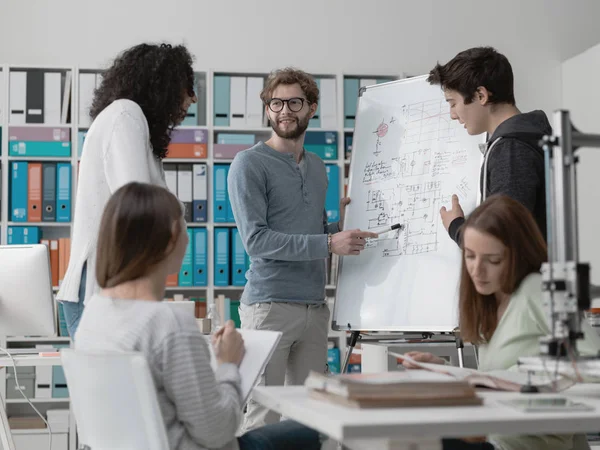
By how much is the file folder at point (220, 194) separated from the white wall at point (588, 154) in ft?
6.91

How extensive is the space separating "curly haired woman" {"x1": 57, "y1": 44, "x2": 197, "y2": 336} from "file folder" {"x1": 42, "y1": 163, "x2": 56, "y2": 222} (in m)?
2.43

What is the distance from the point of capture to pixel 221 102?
4.68 m

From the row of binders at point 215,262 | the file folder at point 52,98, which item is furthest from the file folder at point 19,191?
the row of binders at point 215,262

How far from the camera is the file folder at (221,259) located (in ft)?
14.9

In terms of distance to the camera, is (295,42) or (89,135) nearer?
(89,135)

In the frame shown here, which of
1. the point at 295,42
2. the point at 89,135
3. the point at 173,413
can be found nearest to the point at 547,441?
the point at 173,413

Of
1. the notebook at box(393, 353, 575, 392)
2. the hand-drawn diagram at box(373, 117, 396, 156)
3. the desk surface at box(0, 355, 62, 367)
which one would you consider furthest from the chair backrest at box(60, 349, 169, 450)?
the hand-drawn diagram at box(373, 117, 396, 156)

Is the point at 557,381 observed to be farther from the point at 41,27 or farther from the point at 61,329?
the point at 41,27

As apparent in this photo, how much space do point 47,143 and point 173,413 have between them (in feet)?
11.2

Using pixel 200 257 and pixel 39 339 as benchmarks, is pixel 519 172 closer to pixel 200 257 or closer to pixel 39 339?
pixel 200 257

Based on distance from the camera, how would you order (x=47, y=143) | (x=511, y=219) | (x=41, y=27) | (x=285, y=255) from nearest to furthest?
(x=511, y=219) < (x=285, y=255) < (x=47, y=143) < (x=41, y=27)

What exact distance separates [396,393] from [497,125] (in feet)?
4.18

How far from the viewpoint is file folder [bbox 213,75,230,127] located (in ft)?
15.3

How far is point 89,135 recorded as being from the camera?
80.0 inches
